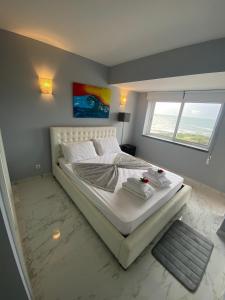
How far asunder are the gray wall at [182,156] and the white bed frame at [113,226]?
3.88ft

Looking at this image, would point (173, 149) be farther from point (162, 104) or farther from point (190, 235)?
point (190, 235)

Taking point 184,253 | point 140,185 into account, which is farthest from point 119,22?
point 184,253

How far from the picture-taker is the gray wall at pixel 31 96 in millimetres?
2064

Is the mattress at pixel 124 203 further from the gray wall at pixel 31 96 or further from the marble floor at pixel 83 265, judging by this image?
the gray wall at pixel 31 96

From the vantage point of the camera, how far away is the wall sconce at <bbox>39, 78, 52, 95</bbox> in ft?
7.55

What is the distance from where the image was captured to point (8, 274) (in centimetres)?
66

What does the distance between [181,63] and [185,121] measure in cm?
179

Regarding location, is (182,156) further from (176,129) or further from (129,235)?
(129,235)

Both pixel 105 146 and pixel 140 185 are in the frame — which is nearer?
pixel 140 185

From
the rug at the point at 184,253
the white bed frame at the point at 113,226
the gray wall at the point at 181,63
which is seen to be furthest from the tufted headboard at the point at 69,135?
the rug at the point at 184,253

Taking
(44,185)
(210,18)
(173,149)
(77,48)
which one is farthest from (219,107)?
(44,185)

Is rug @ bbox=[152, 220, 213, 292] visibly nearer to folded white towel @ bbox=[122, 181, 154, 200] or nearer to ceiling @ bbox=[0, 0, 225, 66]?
folded white towel @ bbox=[122, 181, 154, 200]

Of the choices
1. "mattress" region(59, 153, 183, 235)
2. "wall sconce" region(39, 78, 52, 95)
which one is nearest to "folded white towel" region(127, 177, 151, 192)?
"mattress" region(59, 153, 183, 235)

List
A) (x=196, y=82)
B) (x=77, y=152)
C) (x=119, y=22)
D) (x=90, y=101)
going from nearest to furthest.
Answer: (x=119, y=22) < (x=196, y=82) < (x=77, y=152) < (x=90, y=101)
